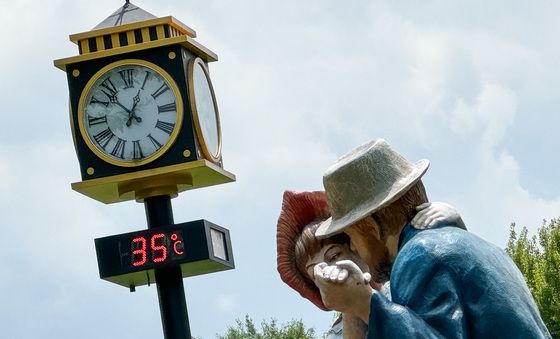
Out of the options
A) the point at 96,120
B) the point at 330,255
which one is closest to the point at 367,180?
the point at 330,255

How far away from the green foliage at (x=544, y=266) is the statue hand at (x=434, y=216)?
21.7 metres

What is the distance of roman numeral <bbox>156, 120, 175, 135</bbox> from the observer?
18766 mm

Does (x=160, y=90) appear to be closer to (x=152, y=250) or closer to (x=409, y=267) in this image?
(x=152, y=250)

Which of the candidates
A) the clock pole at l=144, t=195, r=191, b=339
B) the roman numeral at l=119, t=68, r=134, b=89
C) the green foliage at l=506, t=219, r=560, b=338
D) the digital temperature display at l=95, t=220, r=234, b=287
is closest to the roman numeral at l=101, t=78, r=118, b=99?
the roman numeral at l=119, t=68, r=134, b=89

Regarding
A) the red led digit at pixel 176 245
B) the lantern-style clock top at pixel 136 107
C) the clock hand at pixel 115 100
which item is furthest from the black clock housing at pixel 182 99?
A: the red led digit at pixel 176 245

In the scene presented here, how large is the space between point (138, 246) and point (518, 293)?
40.7 feet

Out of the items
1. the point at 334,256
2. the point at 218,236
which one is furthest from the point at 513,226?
the point at 334,256

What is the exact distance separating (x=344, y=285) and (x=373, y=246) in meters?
0.57

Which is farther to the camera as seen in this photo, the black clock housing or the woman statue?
the black clock housing

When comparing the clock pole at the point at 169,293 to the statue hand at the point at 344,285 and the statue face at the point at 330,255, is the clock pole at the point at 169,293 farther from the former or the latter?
the statue hand at the point at 344,285

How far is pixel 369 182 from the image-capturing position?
6293 mm

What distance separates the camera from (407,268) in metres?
6.06

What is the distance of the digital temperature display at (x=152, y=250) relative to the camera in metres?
18.3

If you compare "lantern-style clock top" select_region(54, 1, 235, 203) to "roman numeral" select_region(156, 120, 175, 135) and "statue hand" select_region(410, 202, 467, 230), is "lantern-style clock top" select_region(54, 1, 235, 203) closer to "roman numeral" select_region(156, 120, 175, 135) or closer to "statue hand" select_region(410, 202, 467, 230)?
"roman numeral" select_region(156, 120, 175, 135)
